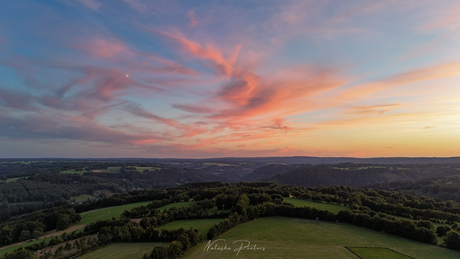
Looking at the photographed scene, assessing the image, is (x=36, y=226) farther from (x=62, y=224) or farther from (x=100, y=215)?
(x=100, y=215)

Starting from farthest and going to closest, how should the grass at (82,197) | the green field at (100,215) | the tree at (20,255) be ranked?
the grass at (82,197)
the green field at (100,215)
the tree at (20,255)

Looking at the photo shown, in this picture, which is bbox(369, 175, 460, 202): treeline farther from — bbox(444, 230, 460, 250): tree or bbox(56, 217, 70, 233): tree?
bbox(56, 217, 70, 233): tree

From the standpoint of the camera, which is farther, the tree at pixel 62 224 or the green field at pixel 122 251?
the tree at pixel 62 224

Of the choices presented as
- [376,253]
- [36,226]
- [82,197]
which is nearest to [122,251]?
[36,226]

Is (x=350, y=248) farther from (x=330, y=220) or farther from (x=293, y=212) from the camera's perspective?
(x=293, y=212)

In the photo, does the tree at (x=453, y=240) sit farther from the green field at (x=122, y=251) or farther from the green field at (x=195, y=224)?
the green field at (x=122, y=251)

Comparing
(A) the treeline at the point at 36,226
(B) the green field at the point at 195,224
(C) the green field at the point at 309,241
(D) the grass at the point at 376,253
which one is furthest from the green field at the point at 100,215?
(D) the grass at the point at 376,253
